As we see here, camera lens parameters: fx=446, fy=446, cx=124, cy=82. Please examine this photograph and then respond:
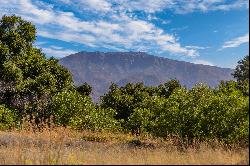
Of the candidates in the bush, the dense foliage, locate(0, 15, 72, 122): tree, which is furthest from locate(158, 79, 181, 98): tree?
the bush

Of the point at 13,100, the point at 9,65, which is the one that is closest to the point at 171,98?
the point at 9,65

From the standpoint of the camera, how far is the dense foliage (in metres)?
19.2

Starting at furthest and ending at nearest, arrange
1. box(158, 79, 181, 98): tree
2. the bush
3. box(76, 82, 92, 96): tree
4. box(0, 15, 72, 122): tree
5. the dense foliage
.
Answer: box(76, 82, 92, 96): tree, box(158, 79, 181, 98): tree, box(0, 15, 72, 122): tree, the bush, the dense foliage

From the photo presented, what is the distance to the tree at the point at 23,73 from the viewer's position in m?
40.2

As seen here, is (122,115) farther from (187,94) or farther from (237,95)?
(237,95)

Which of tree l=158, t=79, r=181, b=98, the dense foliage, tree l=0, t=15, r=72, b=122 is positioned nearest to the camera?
the dense foliage

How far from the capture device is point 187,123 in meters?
20.0

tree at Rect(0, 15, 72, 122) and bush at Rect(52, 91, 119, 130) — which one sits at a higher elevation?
tree at Rect(0, 15, 72, 122)

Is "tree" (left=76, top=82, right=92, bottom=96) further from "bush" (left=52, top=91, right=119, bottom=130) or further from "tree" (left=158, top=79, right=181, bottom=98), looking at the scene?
"bush" (left=52, top=91, right=119, bottom=130)

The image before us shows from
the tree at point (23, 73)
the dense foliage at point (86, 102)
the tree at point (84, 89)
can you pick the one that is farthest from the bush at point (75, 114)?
the tree at point (84, 89)

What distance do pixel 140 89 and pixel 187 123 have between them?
32.1 meters

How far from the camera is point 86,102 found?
1425 inches

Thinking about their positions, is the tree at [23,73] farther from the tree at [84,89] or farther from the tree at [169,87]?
the tree at [169,87]

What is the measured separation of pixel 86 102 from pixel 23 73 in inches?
340
